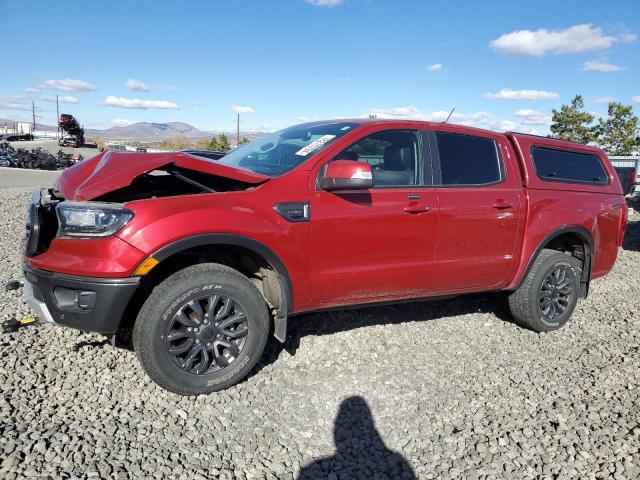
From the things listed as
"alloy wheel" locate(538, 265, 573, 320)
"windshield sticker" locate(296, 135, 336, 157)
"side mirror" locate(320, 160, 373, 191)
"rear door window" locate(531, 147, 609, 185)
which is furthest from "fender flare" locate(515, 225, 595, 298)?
"windshield sticker" locate(296, 135, 336, 157)

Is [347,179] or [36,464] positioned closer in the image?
[36,464]

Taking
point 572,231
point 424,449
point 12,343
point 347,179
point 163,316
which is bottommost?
point 424,449

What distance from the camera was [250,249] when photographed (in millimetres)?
3031

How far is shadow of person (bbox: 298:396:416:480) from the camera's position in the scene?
252 centimetres

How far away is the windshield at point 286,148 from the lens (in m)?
3.47

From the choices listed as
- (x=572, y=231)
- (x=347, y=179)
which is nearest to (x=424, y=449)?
(x=347, y=179)

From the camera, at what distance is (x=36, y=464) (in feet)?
7.61

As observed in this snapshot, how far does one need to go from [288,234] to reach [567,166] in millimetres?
3089

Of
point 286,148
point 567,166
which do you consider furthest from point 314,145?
point 567,166

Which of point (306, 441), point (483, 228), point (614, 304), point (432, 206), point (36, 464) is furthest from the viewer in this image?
point (614, 304)

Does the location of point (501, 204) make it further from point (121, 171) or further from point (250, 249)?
point (121, 171)

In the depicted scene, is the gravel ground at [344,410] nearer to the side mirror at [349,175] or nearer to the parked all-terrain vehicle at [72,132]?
the side mirror at [349,175]

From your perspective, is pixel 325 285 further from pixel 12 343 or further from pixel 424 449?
pixel 12 343

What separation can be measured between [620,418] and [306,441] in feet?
6.89
